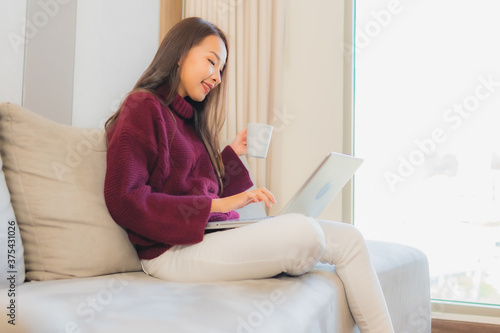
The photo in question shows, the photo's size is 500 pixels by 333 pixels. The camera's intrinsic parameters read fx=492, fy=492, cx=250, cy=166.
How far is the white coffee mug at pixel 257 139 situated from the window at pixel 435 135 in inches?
Answer: 46.9

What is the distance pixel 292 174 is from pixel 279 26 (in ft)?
2.49

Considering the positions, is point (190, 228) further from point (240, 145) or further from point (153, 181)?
point (240, 145)

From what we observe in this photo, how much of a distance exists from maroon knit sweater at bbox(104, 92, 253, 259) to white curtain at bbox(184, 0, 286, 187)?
3.77 feet

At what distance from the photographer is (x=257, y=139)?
142 cm

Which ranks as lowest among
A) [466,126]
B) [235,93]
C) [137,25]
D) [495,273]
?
[495,273]

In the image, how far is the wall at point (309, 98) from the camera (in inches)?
97.5

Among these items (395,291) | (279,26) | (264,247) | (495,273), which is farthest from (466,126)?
(264,247)

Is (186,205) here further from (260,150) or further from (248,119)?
(248,119)

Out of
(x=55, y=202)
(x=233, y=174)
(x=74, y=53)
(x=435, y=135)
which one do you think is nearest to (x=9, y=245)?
(x=55, y=202)

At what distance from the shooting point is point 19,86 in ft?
5.37

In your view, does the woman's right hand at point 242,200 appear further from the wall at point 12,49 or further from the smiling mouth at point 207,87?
the wall at point 12,49

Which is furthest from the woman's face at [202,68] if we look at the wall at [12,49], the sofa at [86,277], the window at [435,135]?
the window at [435,135]

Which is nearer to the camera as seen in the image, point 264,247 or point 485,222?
point 264,247

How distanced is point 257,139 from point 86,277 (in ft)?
1.97
